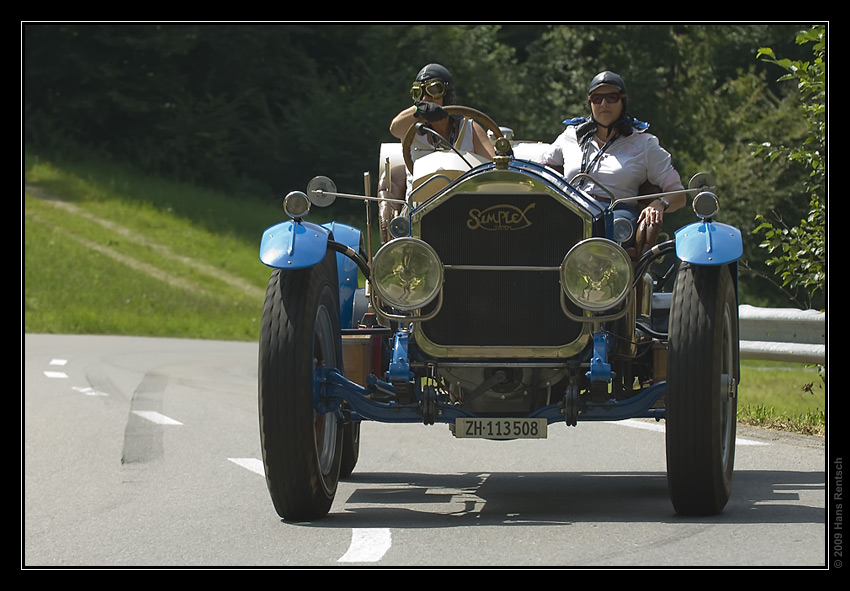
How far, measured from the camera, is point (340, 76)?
51.5m

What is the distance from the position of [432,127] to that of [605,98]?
993 mm

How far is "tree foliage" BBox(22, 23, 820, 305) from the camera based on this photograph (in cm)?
4691

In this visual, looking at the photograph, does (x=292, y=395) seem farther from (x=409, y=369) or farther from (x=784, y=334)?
(x=784, y=334)

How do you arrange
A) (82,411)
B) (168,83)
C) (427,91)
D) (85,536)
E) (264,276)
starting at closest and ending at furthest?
(85,536) → (427,91) → (82,411) → (264,276) → (168,83)

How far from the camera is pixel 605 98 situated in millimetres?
8617

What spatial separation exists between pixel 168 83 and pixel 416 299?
139 ft

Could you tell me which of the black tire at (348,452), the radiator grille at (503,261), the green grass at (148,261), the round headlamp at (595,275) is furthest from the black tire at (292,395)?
the green grass at (148,261)

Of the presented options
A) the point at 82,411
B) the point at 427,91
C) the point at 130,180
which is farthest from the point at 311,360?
the point at 130,180

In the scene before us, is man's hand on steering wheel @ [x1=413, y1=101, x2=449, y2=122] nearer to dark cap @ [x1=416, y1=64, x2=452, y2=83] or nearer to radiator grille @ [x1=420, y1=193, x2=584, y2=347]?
dark cap @ [x1=416, y1=64, x2=452, y2=83]

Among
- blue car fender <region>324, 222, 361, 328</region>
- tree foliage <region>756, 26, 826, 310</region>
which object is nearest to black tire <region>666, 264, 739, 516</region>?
blue car fender <region>324, 222, 361, 328</region>

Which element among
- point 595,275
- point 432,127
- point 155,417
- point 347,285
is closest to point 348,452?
point 347,285

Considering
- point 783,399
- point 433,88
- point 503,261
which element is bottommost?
point 783,399
